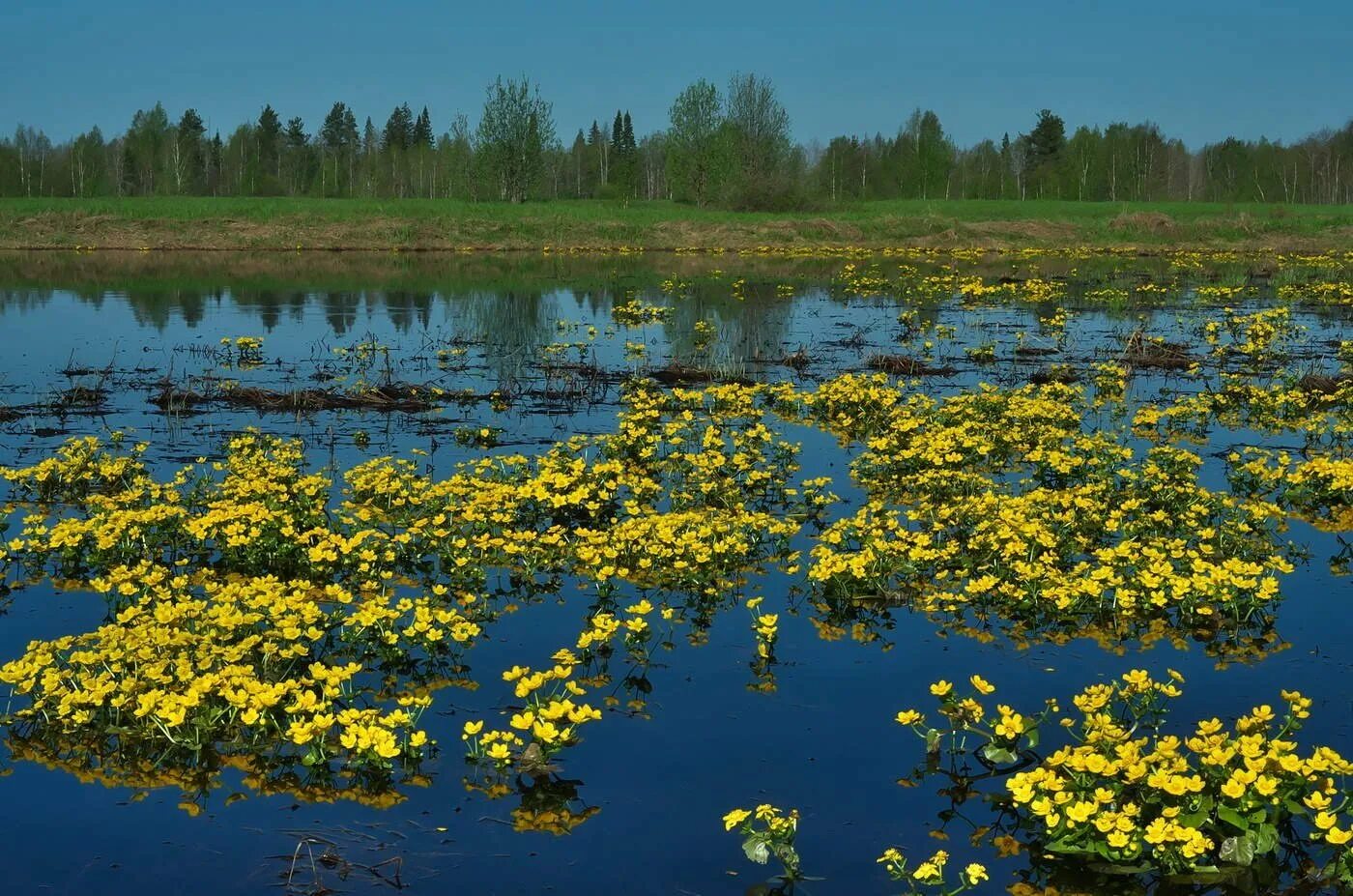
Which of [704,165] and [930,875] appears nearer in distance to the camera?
[930,875]

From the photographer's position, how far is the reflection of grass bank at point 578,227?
60.0 m

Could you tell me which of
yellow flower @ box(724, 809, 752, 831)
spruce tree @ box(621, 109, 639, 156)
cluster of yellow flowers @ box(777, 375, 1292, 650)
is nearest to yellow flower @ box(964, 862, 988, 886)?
yellow flower @ box(724, 809, 752, 831)

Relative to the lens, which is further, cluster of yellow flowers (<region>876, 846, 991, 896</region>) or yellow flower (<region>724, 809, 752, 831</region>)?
yellow flower (<region>724, 809, 752, 831</region>)

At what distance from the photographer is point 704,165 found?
97.3 meters

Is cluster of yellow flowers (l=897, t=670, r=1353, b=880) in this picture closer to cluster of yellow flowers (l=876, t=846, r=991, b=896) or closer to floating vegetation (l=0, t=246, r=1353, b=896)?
floating vegetation (l=0, t=246, r=1353, b=896)

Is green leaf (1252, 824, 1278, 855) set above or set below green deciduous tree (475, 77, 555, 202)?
below

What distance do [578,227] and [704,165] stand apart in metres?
35.3

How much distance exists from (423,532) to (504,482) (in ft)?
5.78

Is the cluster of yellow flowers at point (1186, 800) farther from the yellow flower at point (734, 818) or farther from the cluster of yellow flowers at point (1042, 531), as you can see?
the cluster of yellow flowers at point (1042, 531)

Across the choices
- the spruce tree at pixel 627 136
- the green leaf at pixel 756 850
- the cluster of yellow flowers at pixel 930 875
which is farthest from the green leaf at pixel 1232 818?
the spruce tree at pixel 627 136

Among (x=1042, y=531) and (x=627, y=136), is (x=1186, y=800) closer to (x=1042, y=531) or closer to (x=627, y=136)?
(x=1042, y=531)

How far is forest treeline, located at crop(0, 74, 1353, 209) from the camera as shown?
9338cm

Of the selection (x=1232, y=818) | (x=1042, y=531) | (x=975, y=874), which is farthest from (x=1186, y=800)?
(x=1042, y=531)

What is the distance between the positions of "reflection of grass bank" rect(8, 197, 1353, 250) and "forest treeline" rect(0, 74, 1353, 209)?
58.5ft
